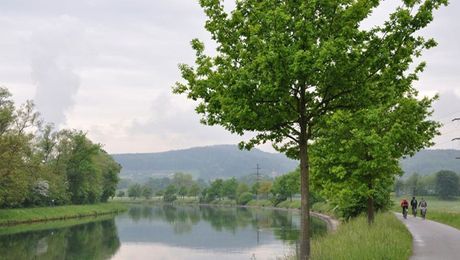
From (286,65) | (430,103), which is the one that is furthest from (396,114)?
(286,65)

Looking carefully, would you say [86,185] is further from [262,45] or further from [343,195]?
[262,45]

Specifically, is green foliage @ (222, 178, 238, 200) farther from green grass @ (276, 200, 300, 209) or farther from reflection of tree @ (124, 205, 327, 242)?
reflection of tree @ (124, 205, 327, 242)

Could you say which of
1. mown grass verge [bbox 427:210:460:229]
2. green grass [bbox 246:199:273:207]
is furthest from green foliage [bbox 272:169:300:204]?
mown grass verge [bbox 427:210:460:229]

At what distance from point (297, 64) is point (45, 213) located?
77814 millimetres

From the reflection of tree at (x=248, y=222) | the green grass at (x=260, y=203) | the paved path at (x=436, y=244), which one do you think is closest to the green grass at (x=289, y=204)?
the green grass at (x=260, y=203)

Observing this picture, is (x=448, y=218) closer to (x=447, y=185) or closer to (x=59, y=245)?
(x=59, y=245)

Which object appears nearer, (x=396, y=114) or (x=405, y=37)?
(x=405, y=37)

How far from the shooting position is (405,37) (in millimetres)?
16328

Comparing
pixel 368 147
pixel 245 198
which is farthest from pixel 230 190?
pixel 368 147

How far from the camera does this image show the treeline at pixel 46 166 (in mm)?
62656

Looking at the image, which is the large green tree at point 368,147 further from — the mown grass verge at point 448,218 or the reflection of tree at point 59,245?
the reflection of tree at point 59,245

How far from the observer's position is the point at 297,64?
1445 centimetres

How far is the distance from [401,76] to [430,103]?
517 inches

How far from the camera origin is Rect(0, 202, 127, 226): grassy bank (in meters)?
72.4
